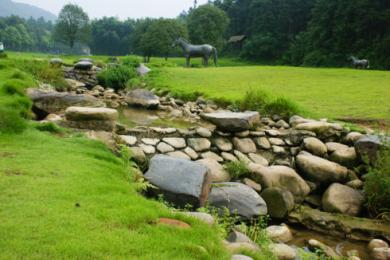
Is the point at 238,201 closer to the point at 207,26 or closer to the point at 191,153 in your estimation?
the point at 191,153

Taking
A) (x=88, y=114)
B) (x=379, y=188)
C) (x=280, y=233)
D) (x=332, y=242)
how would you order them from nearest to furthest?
(x=280, y=233)
(x=332, y=242)
(x=379, y=188)
(x=88, y=114)

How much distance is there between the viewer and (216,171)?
25.0ft

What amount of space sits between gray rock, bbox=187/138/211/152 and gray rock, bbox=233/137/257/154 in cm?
69

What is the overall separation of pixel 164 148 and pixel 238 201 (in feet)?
7.21

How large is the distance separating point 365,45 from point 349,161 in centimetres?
3544

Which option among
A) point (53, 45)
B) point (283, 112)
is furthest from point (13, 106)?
point (53, 45)

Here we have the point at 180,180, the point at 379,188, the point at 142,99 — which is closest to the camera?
the point at 180,180

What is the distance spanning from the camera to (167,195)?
227 inches

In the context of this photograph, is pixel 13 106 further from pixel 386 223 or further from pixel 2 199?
pixel 386 223

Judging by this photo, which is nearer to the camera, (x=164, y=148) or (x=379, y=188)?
(x=379, y=188)

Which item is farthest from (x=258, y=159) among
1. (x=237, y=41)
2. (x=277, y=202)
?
(x=237, y=41)

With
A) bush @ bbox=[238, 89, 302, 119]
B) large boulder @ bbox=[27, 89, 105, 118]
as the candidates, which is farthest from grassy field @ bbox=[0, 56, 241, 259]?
bush @ bbox=[238, 89, 302, 119]

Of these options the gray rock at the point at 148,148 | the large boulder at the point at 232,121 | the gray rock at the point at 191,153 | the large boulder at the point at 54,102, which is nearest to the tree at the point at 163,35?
the large boulder at the point at 54,102

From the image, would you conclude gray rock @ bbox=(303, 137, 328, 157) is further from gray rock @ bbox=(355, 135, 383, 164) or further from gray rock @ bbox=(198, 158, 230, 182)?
gray rock @ bbox=(198, 158, 230, 182)
